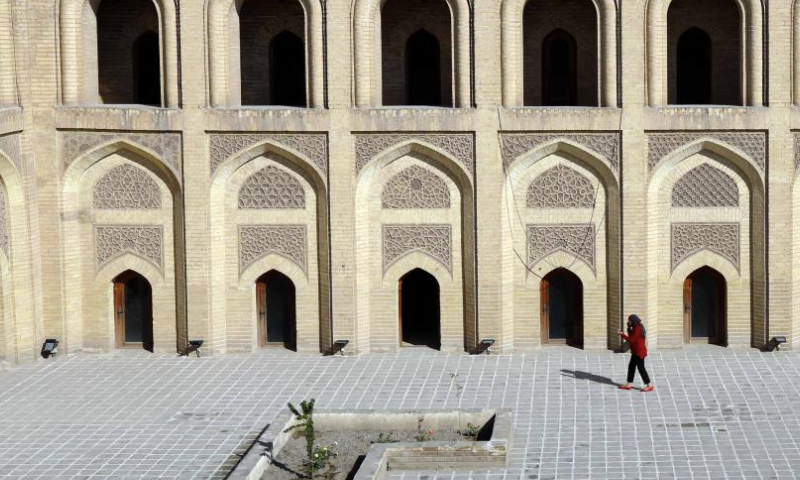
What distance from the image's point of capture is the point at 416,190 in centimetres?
2336

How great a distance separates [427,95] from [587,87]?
2341mm

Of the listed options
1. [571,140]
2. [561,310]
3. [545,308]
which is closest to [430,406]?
[545,308]

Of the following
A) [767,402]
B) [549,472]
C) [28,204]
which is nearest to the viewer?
[549,472]

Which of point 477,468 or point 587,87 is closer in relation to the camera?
point 477,468

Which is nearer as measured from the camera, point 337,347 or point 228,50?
point 228,50

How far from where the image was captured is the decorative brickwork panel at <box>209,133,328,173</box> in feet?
75.7

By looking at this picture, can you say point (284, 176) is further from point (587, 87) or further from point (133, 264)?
point (587, 87)

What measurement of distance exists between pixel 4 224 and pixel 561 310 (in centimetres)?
783

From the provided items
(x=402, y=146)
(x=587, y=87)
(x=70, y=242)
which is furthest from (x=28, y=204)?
(x=587, y=87)

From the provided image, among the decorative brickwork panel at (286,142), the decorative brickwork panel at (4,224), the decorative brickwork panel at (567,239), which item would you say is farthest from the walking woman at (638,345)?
the decorative brickwork panel at (4,224)

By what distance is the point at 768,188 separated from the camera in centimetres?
2298

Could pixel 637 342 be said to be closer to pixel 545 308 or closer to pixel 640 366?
pixel 640 366

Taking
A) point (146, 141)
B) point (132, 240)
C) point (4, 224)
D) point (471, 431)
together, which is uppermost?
point (146, 141)

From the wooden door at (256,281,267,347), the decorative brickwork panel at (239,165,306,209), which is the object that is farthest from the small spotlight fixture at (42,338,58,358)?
the decorative brickwork panel at (239,165,306,209)
